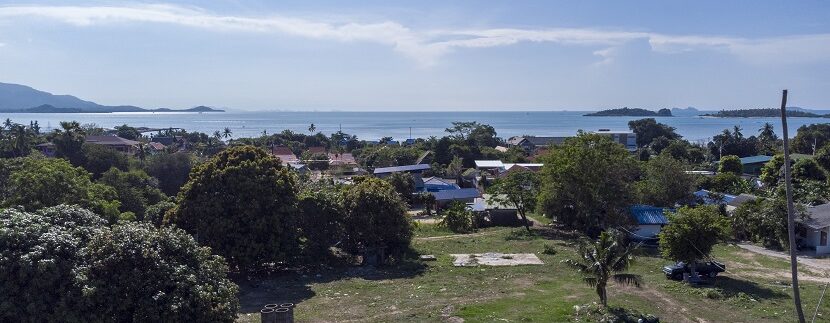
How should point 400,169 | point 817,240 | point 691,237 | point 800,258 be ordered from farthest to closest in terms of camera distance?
point 400,169, point 817,240, point 800,258, point 691,237

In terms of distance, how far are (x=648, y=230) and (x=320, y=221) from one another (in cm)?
1833

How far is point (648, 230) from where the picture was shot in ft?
115

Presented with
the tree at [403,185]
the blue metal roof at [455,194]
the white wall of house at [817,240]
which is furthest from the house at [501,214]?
the white wall of house at [817,240]

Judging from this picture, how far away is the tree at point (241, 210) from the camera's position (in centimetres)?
2527

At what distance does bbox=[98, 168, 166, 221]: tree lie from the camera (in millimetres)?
37781

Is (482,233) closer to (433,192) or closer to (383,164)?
(433,192)

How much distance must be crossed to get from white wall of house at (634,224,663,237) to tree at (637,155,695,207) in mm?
6188

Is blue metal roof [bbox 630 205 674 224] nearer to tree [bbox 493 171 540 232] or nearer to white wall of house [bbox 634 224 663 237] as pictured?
white wall of house [bbox 634 224 663 237]

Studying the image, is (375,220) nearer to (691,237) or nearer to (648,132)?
Answer: (691,237)

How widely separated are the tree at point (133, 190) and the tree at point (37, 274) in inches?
888

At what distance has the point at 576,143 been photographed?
36656 millimetres

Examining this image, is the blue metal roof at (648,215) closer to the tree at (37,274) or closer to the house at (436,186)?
the house at (436,186)

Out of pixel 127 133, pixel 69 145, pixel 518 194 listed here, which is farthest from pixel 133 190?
pixel 127 133

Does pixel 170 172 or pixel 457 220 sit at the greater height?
pixel 170 172
